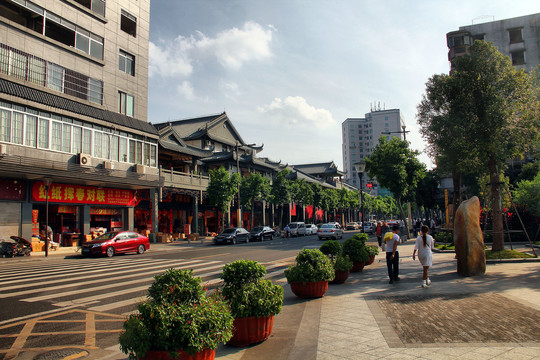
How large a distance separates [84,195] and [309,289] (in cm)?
2273

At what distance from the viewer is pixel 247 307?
5.09 meters

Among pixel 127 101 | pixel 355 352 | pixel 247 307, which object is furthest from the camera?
pixel 127 101

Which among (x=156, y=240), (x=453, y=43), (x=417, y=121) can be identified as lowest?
(x=156, y=240)

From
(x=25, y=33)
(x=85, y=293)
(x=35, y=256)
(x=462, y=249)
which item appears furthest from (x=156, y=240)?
(x=462, y=249)

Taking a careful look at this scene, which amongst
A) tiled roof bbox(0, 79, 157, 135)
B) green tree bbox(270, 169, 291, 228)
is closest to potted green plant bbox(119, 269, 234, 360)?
tiled roof bbox(0, 79, 157, 135)

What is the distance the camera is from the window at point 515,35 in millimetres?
47434

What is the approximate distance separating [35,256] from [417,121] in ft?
70.5

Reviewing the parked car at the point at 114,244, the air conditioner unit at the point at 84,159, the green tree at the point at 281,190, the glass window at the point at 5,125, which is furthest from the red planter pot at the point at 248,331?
the green tree at the point at 281,190

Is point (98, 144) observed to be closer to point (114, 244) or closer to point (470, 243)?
point (114, 244)

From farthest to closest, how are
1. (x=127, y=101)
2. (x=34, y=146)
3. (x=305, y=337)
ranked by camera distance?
(x=127, y=101), (x=34, y=146), (x=305, y=337)

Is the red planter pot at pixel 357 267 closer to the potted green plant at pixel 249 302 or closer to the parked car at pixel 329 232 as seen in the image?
the potted green plant at pixel 249 302

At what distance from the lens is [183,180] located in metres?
35.0

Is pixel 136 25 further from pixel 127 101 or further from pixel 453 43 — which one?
pixel 453 43

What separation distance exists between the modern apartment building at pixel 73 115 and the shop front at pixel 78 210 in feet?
0.24
